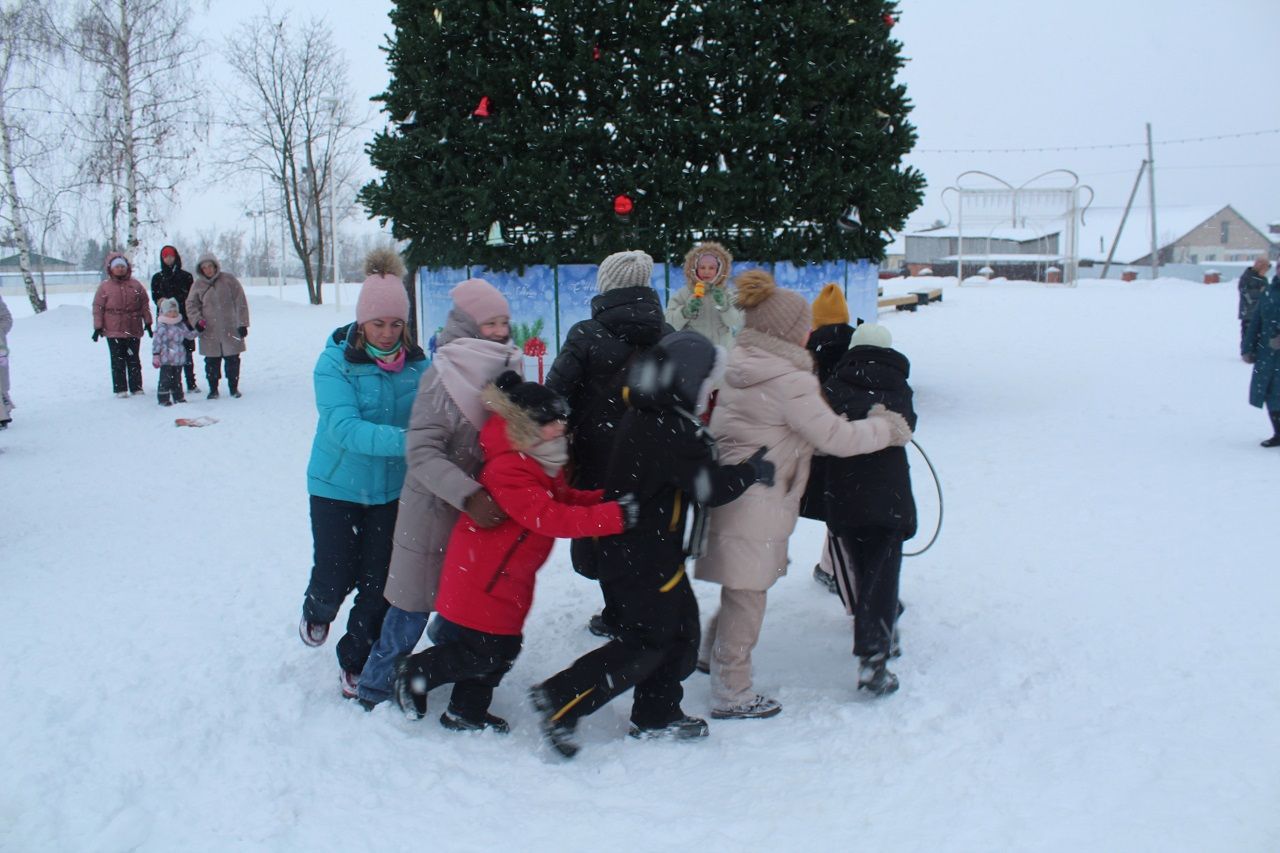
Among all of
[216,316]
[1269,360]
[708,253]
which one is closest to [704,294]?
[708,253]

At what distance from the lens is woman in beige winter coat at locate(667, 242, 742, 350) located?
22.1ft

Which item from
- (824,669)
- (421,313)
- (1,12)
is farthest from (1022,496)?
(1,12)

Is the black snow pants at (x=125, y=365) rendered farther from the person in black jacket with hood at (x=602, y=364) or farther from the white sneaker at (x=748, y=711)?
the white sneaker at (x=748, y=711)

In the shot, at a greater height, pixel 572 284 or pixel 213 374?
pixel 572 284

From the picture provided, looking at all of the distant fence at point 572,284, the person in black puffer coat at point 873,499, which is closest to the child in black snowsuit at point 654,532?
the person in black puffer coat at point 873,499

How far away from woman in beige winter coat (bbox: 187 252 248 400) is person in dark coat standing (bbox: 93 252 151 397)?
1.91 feet

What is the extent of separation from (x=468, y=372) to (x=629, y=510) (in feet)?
2.61

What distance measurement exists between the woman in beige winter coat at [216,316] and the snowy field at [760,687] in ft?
12.2

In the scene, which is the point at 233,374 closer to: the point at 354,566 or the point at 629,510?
the point at 354,566

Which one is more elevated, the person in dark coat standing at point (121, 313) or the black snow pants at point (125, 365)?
the person in dark coat standing at point (121, 313)

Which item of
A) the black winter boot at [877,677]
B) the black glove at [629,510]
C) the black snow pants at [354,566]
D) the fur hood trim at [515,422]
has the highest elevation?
the fur hood trim at [515,422]

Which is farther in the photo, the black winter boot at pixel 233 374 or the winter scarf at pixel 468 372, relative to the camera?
the black winter boot at pixel 233 374

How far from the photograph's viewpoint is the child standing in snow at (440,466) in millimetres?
3498

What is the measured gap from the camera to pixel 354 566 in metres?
4.02
